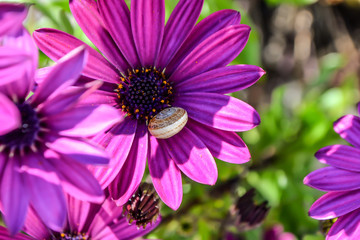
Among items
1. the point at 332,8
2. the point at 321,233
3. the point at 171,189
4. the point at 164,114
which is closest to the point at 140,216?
the point at 171,189

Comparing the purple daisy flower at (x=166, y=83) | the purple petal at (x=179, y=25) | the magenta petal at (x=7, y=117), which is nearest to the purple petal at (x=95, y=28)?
the purple daisy flower at (x=166, y=83)

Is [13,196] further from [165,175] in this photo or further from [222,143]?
[222,143]

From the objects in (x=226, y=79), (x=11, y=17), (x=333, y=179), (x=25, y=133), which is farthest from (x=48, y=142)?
(x=333, y=179)

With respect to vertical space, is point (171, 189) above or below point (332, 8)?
A: below

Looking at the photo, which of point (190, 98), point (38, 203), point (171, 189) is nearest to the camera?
point (38, 203)

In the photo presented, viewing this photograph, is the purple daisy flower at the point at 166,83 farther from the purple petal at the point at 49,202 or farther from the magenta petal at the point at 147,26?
the purple petal at the point at 49,202

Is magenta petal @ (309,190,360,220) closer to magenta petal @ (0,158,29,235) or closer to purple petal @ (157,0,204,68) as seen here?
purple petal @ (157,0,204,68)

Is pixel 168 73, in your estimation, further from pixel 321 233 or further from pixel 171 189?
pixel 321 233
